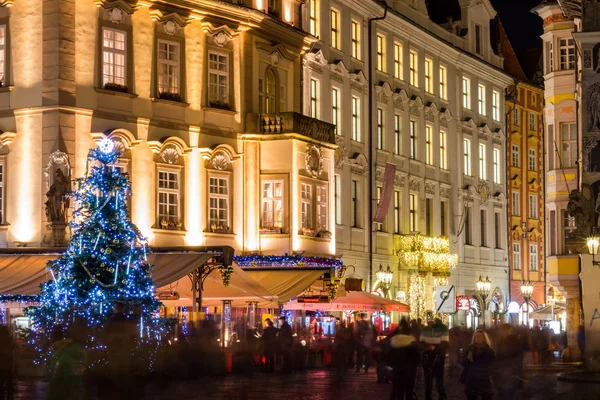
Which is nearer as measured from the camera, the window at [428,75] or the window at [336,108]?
the window at [336,108]

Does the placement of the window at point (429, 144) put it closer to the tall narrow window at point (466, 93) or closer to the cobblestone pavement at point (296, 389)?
the tall narrow window at point (466, 93)

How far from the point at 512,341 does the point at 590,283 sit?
18.0 m

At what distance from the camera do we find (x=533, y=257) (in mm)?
73812

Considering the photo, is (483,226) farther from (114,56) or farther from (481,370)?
(481,370)

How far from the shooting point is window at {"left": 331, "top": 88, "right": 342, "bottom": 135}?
50250 mm

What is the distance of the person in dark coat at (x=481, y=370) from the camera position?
22.2 metres

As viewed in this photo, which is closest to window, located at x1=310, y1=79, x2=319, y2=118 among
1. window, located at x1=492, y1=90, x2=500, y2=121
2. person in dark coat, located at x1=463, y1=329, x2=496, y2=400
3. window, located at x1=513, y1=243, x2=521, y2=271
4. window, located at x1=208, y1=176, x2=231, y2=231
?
window, located at x1=208, y1=176, x2=231, y2=231

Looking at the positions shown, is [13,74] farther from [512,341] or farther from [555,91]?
[555,91]

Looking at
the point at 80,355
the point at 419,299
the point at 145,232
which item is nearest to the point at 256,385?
the point at 145,232

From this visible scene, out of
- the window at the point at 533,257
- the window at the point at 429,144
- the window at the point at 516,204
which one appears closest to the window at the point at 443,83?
the window at the point at 429,144

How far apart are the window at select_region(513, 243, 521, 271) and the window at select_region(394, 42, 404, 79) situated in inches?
704

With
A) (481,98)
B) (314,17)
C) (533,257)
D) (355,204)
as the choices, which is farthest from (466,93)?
(314,17)

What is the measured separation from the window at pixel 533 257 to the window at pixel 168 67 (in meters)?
A: 36.9

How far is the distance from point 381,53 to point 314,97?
7457 mm
